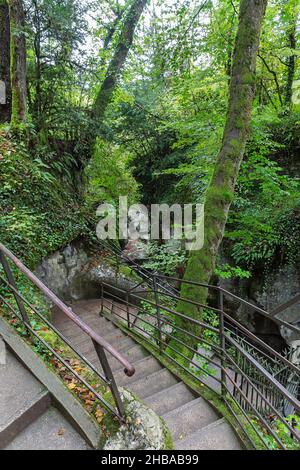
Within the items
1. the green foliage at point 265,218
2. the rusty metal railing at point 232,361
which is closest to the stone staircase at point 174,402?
the rusty metal railing at point 232,361

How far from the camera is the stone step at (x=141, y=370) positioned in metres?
3.34

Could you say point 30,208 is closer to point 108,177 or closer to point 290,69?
point 108,177

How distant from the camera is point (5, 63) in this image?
650 cm

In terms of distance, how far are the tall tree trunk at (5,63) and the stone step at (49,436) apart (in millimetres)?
6998

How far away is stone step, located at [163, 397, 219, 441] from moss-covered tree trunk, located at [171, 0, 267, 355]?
118cm

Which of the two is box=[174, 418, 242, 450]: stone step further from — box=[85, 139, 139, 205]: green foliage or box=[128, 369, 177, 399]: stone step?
box=[85, 139, 139, 205]: green foliage

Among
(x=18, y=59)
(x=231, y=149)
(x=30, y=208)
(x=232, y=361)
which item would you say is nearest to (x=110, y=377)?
(x=232, y=361)

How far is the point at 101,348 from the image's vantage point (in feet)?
5.45

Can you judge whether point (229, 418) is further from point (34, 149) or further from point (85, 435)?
point (34, 149)

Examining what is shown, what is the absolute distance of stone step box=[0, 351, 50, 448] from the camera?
1.71 meters

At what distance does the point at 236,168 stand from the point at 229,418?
309cm

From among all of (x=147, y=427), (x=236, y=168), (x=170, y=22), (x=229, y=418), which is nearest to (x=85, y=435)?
(x=147, y=427)

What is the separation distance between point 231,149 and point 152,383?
330 centimetres
